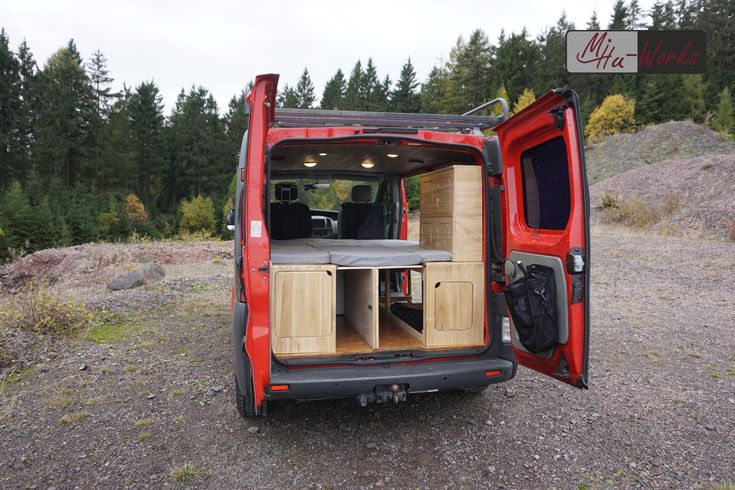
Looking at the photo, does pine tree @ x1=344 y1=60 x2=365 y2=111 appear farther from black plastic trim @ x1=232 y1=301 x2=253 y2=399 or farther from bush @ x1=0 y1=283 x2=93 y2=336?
black plastic trim @ x1=232 y1=301 x2=253 y2=399

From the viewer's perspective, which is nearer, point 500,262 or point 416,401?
point 500,262

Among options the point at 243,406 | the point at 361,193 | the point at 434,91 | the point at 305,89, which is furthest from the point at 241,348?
the point at 305,89

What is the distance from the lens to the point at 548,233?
10.3ft

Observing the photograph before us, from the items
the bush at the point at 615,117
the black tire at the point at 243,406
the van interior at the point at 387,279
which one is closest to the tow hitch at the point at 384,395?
the van interior at the point at 387,279

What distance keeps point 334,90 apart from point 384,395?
2395 inches

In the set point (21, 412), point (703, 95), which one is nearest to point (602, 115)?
point (703, 95)

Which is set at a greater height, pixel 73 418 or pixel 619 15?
pixel 619 15

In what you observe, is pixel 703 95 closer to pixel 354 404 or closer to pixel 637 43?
pixel 637 43

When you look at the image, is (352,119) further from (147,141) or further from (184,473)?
(147,141)

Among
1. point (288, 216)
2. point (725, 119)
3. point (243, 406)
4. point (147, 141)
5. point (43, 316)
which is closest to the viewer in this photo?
point (243, 406)

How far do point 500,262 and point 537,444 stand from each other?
129cm

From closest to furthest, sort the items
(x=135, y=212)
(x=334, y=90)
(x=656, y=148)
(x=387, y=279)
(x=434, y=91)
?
1. (x=387, y=279)
2. (x=656, y=148)
3. (x=135, y=212)
4. (x=434, y=91)
5. (x=334, y=90)

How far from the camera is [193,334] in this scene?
553cm

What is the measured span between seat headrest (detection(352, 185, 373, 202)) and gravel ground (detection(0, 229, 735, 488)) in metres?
2.39
